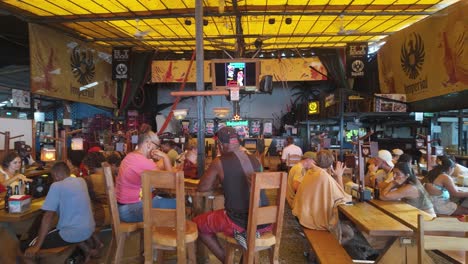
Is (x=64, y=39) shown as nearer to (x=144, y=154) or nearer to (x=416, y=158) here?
(x=144, y=154)

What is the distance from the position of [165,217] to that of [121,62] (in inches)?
346

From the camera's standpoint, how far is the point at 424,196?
3676mm

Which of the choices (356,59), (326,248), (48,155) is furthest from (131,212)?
(356,59)

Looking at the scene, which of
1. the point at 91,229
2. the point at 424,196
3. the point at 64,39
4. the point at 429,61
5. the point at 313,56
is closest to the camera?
the point at 91,229

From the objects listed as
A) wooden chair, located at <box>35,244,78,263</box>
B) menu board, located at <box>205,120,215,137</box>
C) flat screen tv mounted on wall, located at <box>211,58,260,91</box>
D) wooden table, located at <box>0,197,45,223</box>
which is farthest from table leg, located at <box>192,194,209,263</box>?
menu board, located at <box>205,120,215,137</box>

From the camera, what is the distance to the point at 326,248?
304 centimetres

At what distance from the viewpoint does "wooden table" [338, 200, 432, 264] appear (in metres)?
2.68

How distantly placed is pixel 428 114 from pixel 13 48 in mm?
9896

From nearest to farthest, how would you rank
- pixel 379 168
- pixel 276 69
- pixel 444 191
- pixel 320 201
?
pixel 320 201, pixel 444 191, pixel 379 168, pixel 276 69

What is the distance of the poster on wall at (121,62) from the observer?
1011 cm

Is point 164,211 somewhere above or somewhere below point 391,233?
above

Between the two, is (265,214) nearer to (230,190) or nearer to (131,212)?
(230,190)

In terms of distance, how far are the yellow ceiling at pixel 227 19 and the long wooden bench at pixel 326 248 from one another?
4.41 meters

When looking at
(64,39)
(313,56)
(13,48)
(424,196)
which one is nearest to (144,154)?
(424,196)
